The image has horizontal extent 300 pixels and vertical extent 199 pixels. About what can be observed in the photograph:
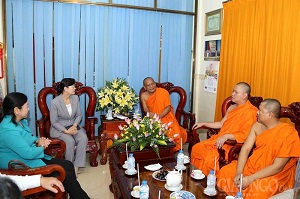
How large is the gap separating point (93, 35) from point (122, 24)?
1.63 ft

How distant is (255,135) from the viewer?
252 centimetres

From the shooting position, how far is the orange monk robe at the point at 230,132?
2822 mm

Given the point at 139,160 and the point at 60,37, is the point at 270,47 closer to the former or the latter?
the point at 139,160

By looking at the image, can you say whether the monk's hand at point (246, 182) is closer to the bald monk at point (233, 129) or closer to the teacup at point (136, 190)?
the bald monk at point (233, 129)

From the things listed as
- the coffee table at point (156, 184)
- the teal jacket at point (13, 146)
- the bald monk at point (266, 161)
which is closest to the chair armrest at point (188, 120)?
the bald monk at point (266, 161)

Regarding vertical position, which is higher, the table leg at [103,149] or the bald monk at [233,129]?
the bald monk at [233,129]

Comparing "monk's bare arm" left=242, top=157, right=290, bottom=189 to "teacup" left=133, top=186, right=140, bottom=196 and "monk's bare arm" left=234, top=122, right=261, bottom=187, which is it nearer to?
"monk's bare arm" left=234, top=122, right=261, bottom=187

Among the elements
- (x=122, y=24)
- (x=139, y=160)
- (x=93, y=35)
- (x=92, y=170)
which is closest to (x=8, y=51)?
(x=93, y=35)

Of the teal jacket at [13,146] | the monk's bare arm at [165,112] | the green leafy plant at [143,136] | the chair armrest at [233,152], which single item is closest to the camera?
the teal jacket at [13,146]

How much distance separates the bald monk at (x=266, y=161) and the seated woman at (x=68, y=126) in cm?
173

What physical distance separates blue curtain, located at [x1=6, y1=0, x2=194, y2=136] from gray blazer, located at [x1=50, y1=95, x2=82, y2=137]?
2.47 feet

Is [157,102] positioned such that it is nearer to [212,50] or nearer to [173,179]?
[212,50]

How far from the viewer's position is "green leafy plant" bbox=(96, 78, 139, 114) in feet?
12.4

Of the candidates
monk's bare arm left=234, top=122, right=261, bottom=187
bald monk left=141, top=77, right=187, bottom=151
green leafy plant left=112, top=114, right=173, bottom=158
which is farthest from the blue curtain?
monk's bare arm left=234, top=122, right=261, bottom=187
